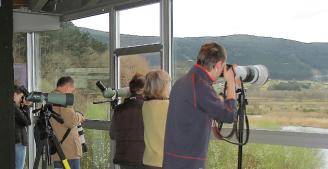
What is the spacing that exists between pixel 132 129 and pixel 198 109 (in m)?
1.13

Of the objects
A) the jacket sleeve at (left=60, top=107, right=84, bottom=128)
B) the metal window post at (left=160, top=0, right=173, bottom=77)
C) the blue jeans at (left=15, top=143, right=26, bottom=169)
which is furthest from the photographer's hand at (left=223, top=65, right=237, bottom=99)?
the blue jeans at (left=15, top=143, right=26, bottom=169)

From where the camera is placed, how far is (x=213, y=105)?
7.21 feet

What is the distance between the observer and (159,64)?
4477 mm

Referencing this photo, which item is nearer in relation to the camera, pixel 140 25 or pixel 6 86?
pixel 6 86

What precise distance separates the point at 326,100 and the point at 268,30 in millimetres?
753

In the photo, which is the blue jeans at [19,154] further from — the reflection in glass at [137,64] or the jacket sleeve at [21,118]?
the reflection in glass at [137,64]

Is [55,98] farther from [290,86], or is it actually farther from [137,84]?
[290,86]

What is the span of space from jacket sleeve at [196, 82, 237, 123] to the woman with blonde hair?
691mm

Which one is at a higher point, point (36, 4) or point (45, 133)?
point (36, 4)

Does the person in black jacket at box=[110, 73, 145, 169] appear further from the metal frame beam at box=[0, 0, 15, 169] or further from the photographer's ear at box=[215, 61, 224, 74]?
the metal frame beam at box=[0, 0, 15, 169]

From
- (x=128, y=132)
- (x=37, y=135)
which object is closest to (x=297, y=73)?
(x=128, y=132)

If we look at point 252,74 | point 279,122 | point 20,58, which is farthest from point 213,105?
point 20,58

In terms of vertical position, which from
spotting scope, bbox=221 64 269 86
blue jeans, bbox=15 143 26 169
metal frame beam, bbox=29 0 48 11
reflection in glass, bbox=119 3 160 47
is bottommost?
blue jeans, bbox=15 143 26 169

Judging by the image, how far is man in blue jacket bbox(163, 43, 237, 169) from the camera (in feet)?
7.30
